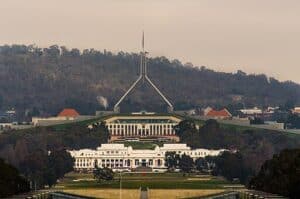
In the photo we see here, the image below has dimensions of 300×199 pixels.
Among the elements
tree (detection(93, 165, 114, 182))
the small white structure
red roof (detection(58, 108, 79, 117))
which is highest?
the small white structure

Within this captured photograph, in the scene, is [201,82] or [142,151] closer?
[142,151]

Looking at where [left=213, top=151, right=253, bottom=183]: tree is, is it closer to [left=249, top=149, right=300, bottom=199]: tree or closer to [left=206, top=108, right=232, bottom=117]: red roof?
[left=249, top=149, right=300, bottom=199]: tree

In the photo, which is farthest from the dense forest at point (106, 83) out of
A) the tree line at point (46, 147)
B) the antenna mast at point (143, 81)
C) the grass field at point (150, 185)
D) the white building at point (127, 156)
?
the grass field at point (150, 185)

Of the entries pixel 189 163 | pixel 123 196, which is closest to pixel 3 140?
pixel 189 163

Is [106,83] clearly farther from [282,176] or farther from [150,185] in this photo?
[282,176]

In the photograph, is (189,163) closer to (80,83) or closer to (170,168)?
(170,168)

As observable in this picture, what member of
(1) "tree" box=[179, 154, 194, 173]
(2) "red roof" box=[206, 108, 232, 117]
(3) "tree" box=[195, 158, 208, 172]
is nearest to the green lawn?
(1) "tree" box=[179, 154, 194, 173]

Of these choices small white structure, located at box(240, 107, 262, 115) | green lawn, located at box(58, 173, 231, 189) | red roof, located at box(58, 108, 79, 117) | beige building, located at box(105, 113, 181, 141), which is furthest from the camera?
small white structure, located at box(240, 107, 262, 115)
